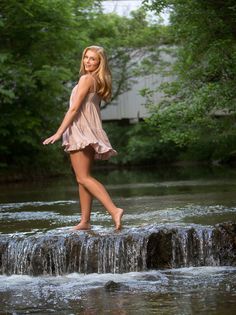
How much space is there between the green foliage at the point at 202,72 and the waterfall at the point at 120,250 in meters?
6.13

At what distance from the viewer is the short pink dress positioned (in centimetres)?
876

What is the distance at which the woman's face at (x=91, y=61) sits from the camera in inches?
348

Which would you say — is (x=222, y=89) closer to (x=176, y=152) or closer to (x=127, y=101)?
(x=176, y=152)

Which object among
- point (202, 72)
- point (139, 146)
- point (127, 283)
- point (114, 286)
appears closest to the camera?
point (114, 286)

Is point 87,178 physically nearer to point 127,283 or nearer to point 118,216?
point 118,216

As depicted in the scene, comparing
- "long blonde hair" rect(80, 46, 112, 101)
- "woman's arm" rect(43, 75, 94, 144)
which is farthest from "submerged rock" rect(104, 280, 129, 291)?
"long blonde hair" rect(80, 46, 112, 101)

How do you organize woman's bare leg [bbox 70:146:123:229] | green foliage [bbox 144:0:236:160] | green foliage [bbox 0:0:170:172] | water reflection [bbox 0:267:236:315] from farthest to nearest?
1. green foliage [bbox 0:0:170:172]
2. green foliage [bbox 144:0:236:160]
3. woman's bare leg [bbox 70:146:123:229]
4. water reflection [bbox 0:267:236:315]

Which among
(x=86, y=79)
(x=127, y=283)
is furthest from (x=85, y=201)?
(x=127, y=283)

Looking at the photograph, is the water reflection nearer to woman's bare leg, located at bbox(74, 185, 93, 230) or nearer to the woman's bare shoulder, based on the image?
woman's bare leg, located at bbox(74, 185, 93, 230)

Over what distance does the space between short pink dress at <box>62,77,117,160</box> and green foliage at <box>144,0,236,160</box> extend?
5.60 meters

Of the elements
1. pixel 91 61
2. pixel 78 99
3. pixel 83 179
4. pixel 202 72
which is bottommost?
pixel 83 179

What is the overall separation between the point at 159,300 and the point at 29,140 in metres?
20.6

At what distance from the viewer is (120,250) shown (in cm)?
837

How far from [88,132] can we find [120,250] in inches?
54.5
